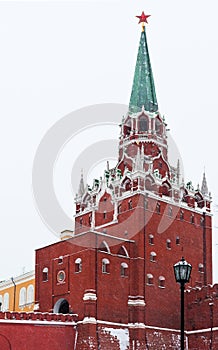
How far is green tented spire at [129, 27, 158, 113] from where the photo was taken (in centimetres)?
5369

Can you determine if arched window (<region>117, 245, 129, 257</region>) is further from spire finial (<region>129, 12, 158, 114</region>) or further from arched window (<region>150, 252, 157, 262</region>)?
spire finial (<region>129, 12, 158, 114</region>)

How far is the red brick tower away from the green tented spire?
8 cm

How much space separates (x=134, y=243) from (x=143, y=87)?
46.9ft

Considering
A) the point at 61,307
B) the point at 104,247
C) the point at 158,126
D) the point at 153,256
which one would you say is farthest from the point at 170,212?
the point at 61,307

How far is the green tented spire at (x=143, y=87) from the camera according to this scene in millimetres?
53688

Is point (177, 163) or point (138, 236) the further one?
point (177, 163)

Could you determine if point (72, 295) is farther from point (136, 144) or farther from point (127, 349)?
point (136, 144)

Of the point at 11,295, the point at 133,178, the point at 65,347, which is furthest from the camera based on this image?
the point at 11,295

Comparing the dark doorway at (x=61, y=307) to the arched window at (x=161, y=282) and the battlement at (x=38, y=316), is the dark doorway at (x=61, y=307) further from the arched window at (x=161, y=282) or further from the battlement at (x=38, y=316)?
the arched window at (x=161, y=282)

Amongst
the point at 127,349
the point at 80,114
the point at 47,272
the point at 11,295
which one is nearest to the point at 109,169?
the point at 80,114

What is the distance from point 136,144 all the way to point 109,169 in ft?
10.5

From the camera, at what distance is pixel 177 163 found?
177 feet

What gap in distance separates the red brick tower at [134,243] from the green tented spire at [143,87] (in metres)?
0.08

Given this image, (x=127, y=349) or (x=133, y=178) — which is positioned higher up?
(x=133, y=178)
